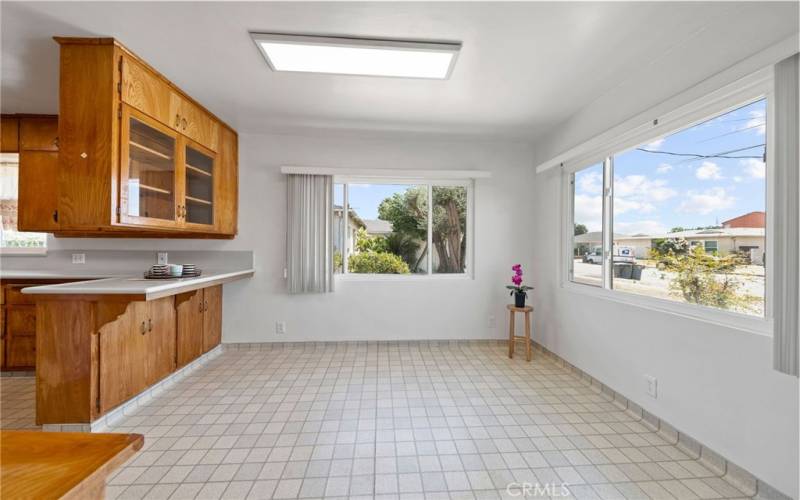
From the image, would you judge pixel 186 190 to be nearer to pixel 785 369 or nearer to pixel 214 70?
pixel 214 70

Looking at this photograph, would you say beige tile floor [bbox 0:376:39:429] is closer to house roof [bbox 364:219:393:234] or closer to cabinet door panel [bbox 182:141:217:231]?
cabinet door panel [bbox 182:141:217:231]

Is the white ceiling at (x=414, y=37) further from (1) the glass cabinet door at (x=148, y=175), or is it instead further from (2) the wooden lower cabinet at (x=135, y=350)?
(2) the wooden lower cabinet at (x=135, y=350)

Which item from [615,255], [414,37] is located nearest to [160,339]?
[414,37]

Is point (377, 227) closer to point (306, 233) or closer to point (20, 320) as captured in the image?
point (306, 233)

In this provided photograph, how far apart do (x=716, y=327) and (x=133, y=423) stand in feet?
12.0

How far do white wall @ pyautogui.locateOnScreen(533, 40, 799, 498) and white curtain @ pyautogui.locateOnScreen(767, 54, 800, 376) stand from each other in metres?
0.13

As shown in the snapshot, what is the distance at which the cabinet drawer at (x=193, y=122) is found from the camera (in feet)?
8.51

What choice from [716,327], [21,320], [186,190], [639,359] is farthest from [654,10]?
[21,320]

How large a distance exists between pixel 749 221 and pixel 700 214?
268 millimetres

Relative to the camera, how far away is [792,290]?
139cm

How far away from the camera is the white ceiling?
Answer: 169 centimetres

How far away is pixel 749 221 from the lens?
1.73 m

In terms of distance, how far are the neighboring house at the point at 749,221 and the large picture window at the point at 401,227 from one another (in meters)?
2.35

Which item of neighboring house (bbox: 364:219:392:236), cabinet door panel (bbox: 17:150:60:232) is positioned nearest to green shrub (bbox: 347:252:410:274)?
neighboring house (bbox: 364:219:392:236)
